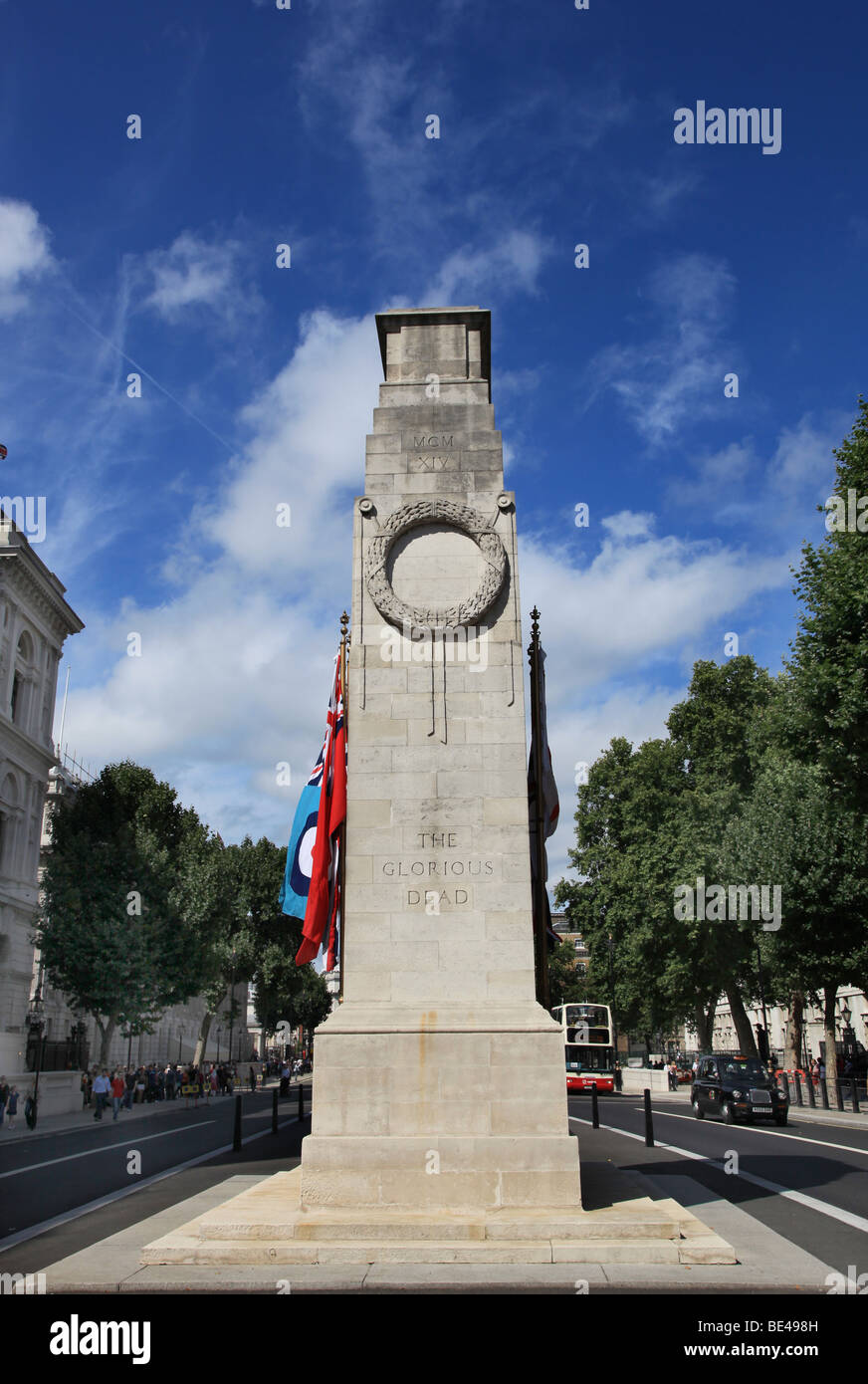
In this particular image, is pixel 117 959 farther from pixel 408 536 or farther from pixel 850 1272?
pixel 850 1272

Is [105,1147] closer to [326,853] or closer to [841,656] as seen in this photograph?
[326,853]

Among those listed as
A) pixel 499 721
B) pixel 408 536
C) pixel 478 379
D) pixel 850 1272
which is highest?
pixel 478 379

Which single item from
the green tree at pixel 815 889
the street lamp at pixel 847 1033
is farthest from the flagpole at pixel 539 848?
the street lamp at pixel 847 1033

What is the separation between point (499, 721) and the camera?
11711 millimetres

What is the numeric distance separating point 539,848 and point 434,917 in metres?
1.80

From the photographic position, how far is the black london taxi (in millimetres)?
28328

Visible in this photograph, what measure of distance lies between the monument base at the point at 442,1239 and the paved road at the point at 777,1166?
64.1 inches

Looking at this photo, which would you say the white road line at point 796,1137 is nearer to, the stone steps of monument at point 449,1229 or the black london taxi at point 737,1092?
the black london taxi at point 737,1092

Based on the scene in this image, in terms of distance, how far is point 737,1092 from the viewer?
2886 centimetres

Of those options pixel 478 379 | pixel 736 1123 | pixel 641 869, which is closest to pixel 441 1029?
pixel 478 379

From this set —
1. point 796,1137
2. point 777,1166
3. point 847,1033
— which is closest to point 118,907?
point 796,1137

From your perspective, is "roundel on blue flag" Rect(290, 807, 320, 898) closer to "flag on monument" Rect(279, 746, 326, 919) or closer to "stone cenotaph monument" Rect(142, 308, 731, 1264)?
"flag on monument" Rect(279, 746, 326, 919)
